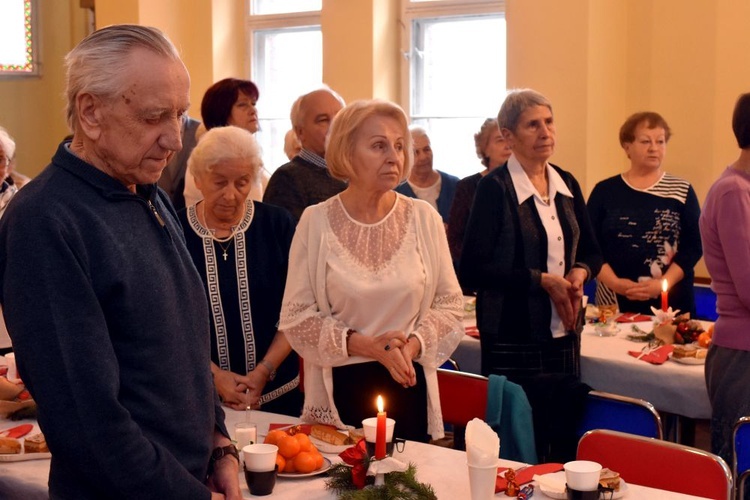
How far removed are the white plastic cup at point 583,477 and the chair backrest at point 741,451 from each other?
0.94 m

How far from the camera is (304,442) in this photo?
93.5 inches

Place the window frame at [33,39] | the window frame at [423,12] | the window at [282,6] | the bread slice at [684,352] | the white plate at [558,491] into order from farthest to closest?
the window frame at [33,39]
the window at [282,6]
the window frame at [423,12]
the bread slice at [684,352]
the white plate at [558,491]

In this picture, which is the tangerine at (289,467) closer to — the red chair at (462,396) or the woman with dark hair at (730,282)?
the red chair at (462,396)

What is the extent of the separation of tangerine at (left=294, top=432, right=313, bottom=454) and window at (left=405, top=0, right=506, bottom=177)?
452 cm

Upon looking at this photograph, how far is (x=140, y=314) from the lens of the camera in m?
1.52

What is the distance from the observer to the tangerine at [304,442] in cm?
236

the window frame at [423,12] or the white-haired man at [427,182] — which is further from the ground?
the window frame at [423,12]

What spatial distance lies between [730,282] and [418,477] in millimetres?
1358

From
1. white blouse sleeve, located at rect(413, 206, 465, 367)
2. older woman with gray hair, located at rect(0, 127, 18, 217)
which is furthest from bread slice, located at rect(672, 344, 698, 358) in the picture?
older woman with gray hair, located at rect(0, 127, 18, 217)

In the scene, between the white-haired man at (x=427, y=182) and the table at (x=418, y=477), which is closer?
the table at (x=418, y=477)

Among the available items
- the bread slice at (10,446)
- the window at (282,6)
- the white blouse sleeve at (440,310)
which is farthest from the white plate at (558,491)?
the window at (282,6)

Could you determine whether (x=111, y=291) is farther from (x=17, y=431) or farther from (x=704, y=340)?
(x=704, y=340)

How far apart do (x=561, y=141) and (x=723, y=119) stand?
36.7 inches

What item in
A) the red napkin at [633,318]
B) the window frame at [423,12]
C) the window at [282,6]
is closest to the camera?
the red napkin at [633,318]
